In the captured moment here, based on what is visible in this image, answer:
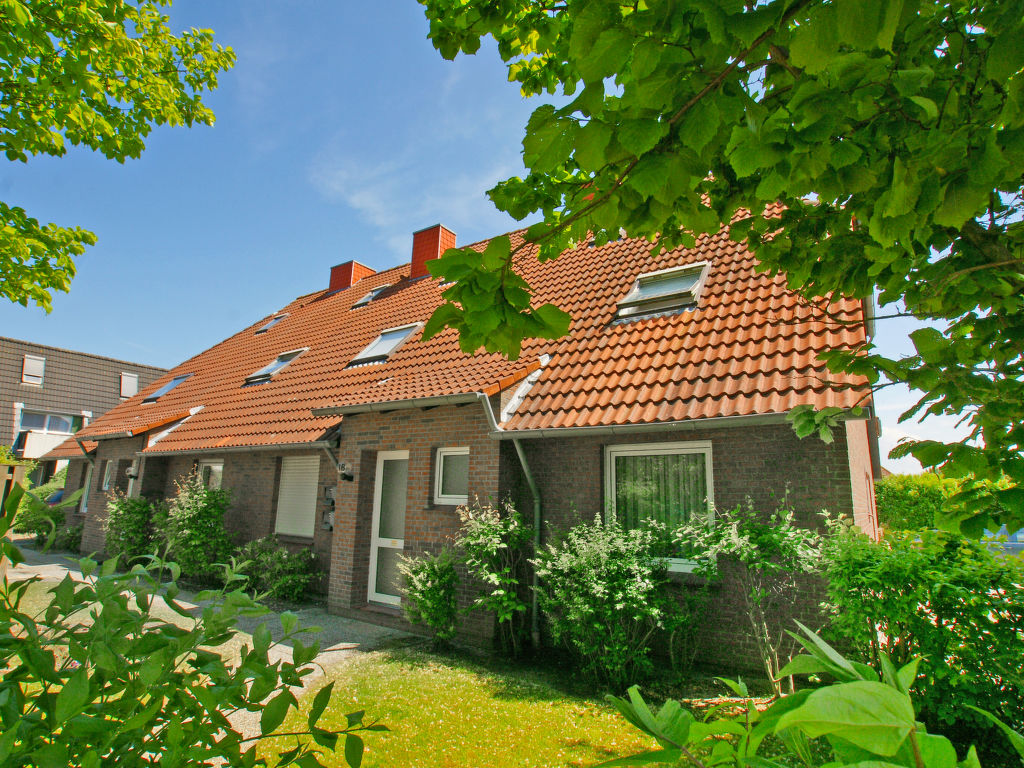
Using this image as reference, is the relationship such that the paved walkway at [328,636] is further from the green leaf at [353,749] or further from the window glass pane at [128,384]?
the window glass pane at [128,384]

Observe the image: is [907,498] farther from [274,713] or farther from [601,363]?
[274,713]

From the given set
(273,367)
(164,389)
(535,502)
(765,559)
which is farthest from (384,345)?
(164,389)

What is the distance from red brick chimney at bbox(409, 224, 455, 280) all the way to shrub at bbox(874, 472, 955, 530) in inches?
511

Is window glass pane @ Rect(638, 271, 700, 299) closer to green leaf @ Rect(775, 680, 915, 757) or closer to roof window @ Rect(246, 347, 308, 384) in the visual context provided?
green leaf @ Rect(775, 680, 915, 757)

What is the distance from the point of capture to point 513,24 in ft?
10.9

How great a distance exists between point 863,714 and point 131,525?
1578 cm

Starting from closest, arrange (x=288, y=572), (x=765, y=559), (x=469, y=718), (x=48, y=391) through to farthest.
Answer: (x=469, y=718) → (x=765, y=559) → (x=288, y=572) → (x=48, y=391)

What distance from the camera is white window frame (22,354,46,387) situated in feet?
108

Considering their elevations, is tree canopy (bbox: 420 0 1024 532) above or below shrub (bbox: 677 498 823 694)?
above

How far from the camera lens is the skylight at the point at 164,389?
1798 cm

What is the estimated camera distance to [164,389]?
18.4m

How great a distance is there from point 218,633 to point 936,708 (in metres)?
5.13

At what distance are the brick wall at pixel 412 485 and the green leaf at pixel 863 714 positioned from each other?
22.7 feet

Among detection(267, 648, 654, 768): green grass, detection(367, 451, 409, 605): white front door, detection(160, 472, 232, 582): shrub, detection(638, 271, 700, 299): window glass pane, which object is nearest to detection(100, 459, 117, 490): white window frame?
detection(160, 472, 232, 582): shrub
